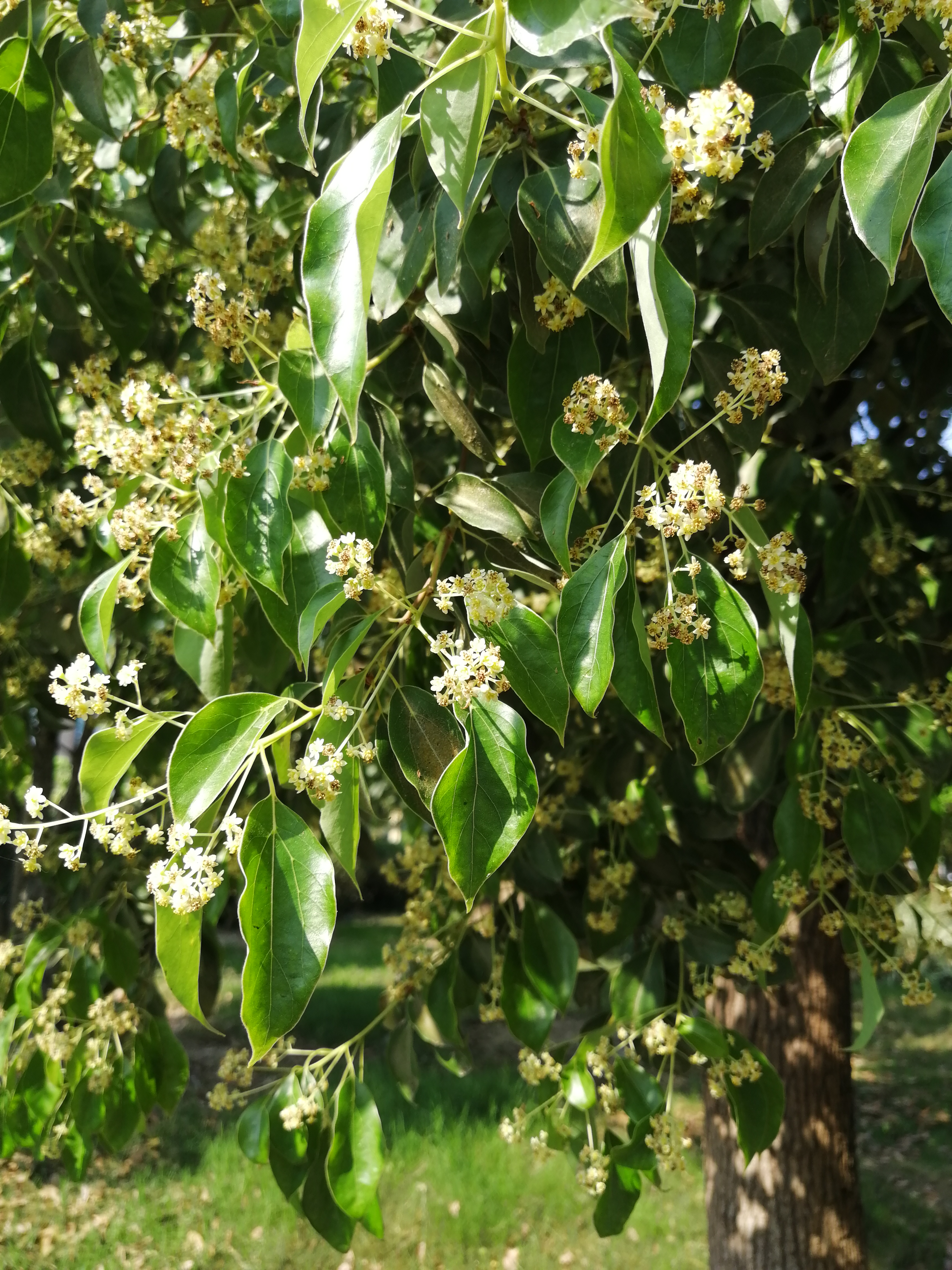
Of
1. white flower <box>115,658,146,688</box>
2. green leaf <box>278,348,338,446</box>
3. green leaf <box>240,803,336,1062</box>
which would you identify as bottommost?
green leaf <box>240,803,336,1062</box>

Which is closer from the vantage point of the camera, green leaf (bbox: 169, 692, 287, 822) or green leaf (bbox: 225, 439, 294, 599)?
green leaf (bbox: 169, 692, 287, 822)

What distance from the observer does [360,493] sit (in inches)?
43.9

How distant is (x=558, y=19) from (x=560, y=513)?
0.41 meters

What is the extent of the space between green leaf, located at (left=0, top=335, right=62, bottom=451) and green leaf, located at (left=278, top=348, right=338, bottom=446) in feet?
3.06

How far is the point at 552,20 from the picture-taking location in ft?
2.21

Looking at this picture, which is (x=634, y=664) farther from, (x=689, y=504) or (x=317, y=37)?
(x=317, y=37)

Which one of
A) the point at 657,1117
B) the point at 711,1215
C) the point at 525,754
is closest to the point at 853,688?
the point at 657,1117

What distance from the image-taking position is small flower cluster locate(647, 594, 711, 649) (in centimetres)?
94

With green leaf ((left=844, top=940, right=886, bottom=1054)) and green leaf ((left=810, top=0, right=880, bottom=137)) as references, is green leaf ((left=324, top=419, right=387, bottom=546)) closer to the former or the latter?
green leaf ((left=810, top=0, right=880, bottom=137))

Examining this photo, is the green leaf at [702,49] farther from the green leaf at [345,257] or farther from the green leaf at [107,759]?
the green leaf at [107,759]

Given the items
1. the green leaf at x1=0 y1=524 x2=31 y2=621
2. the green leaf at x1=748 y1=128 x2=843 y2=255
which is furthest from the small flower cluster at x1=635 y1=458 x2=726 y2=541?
the green leaf at x1=0 y1=524 x2=31 y2=621

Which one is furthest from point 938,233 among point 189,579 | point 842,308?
point 189,579

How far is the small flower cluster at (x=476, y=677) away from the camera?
914 millimetres

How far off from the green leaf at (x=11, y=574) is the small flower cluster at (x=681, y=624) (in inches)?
49.1
